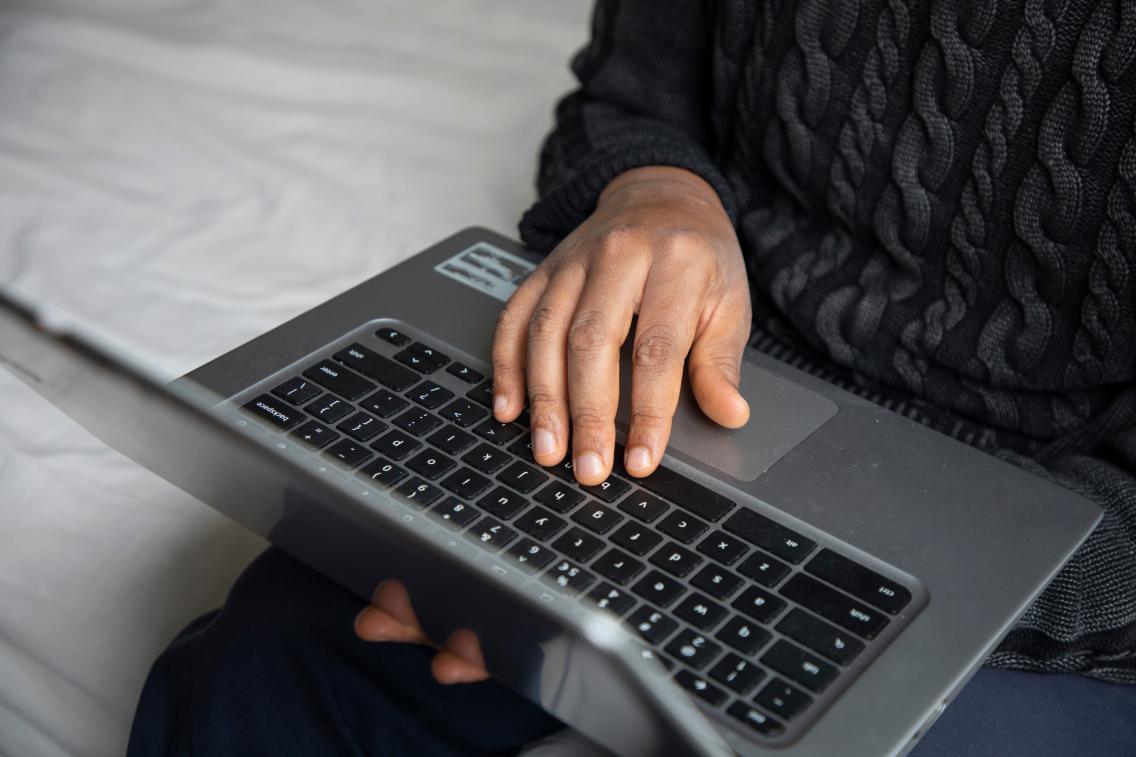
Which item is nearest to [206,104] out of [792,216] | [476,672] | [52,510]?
[52,510]

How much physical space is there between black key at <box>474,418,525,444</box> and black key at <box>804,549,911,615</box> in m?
0.17

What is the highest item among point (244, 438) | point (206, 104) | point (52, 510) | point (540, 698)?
point (244, 438)

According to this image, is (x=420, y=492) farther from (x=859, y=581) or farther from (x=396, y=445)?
(x=859, y=581)

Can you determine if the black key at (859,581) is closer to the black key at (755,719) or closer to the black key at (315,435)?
the black key at (755,719)

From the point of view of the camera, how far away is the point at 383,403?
2.01 ft

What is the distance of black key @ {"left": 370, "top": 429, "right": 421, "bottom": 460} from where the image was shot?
0.58 meters

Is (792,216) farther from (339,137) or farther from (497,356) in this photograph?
(339,137)

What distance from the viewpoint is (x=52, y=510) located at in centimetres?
79

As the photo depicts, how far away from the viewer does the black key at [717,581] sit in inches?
20.4

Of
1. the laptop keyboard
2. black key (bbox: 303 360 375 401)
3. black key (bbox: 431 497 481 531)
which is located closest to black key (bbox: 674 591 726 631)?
the laptop keyboard

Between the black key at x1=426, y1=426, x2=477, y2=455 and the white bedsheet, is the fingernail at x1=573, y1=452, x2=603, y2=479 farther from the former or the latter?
the white bedsheet

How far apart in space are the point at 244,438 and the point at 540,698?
0.15m

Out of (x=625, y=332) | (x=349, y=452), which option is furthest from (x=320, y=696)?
(x=625, y=332)

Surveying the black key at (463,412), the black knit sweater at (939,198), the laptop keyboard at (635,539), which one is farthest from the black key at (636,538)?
the black knit sweater at (939,198)
